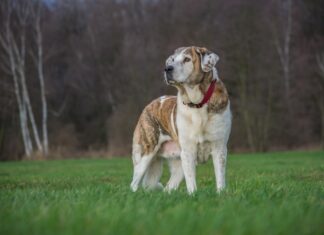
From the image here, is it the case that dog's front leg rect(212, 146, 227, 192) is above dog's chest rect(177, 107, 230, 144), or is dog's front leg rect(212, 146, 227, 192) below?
below

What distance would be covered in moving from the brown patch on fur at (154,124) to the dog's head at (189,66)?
2.28 feet

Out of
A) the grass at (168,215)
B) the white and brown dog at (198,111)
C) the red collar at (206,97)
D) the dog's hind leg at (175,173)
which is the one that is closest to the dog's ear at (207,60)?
the white and brown dog at (198,111)

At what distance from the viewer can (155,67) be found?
34750mm


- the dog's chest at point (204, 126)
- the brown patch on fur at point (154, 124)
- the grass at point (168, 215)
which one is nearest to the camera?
the grass at point (168, 215)

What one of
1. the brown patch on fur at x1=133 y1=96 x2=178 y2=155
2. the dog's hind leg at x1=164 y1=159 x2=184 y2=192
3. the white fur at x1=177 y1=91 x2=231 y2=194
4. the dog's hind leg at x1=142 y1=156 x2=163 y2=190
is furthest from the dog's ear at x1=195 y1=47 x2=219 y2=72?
the dog's hind leg at x1=142 y1=156 x2=163 y2=190

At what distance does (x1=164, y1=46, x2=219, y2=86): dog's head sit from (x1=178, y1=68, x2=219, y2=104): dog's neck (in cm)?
4

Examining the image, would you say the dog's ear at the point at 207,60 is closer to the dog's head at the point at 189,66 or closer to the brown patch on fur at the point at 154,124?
the dog's head at the point at 189,66

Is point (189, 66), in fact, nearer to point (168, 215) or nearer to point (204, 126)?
point (204, 126)

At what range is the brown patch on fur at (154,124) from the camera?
7.23m

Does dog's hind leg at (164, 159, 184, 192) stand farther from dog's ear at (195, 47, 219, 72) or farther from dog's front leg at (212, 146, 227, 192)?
dog's ear at (195, 47, 219, 72)

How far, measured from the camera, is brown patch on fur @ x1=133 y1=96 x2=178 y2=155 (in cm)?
723

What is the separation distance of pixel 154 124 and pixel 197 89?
3.71ft

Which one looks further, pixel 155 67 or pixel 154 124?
pixel 155 67

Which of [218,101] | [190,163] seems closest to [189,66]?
[218,101]
